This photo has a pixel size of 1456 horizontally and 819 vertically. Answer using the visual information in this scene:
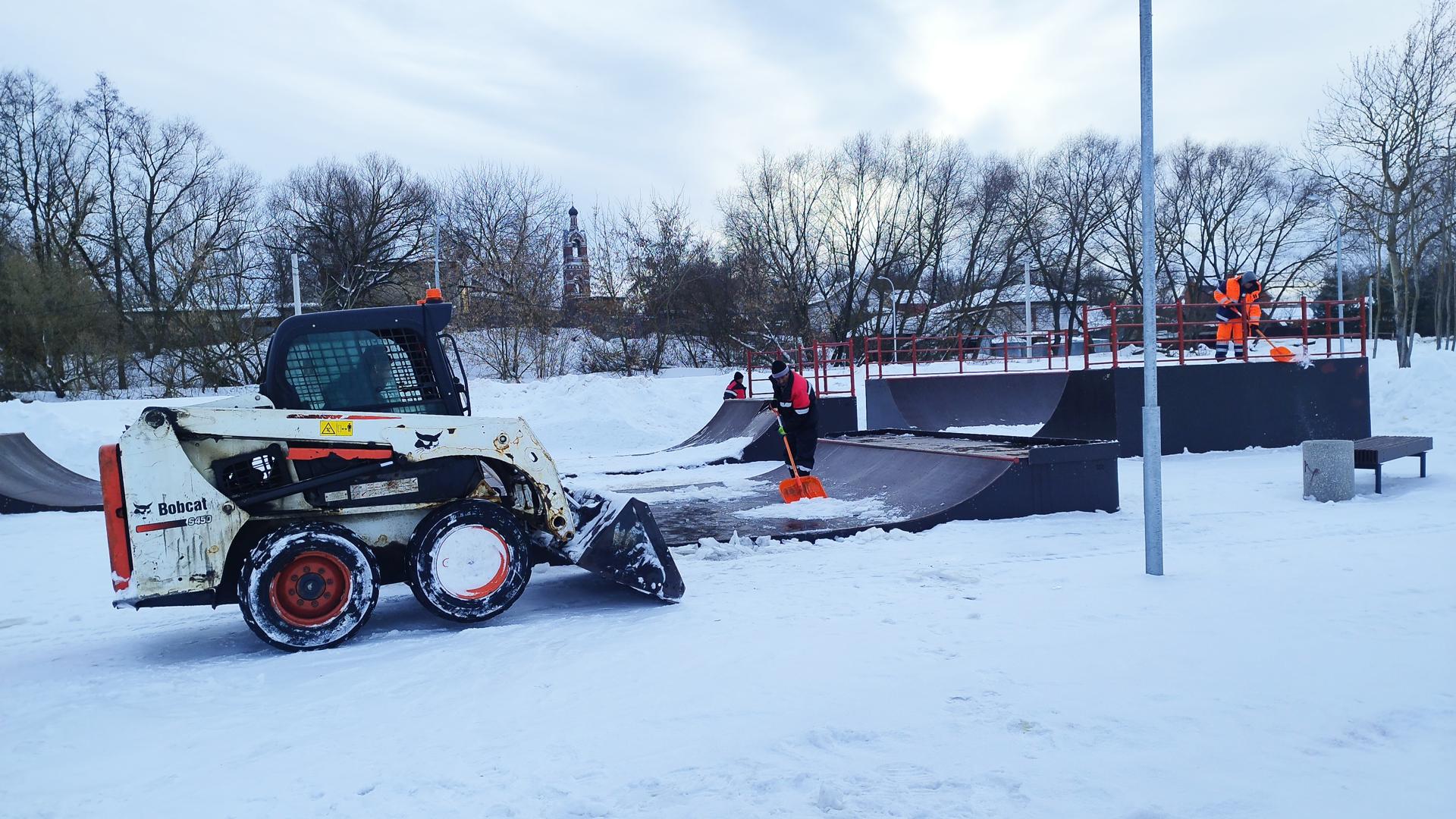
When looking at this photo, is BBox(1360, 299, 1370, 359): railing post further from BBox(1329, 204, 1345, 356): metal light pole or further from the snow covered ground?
the snow covered ground

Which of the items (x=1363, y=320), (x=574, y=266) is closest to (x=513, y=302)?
(x=574, y=266)

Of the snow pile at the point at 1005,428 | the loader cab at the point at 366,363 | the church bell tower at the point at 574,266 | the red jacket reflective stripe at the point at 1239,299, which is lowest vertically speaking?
the snow pile at the point at 1005,428

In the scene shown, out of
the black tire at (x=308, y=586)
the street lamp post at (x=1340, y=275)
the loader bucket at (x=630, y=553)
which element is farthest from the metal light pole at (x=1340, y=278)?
the black tire at (x=308, y=586)

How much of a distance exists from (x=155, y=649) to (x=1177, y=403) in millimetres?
14057

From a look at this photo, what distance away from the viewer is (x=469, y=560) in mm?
6035

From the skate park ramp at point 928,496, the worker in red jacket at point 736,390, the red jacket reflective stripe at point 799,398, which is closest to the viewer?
the skate park ramp at point 928,496

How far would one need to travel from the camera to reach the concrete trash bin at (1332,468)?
9.88 m

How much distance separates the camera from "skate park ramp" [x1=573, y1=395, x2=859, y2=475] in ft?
54.8

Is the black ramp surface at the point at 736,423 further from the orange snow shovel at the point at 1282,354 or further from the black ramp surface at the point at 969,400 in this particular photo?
the orange snow shovel at the point at 1282,354

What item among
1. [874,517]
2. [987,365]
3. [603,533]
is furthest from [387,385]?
[987,365]

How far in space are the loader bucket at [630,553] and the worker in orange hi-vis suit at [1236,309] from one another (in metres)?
12.7

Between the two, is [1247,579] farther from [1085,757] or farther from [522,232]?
[522,232]

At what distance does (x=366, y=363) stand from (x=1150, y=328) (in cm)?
535

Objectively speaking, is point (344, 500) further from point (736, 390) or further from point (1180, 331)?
point (736, 390)
